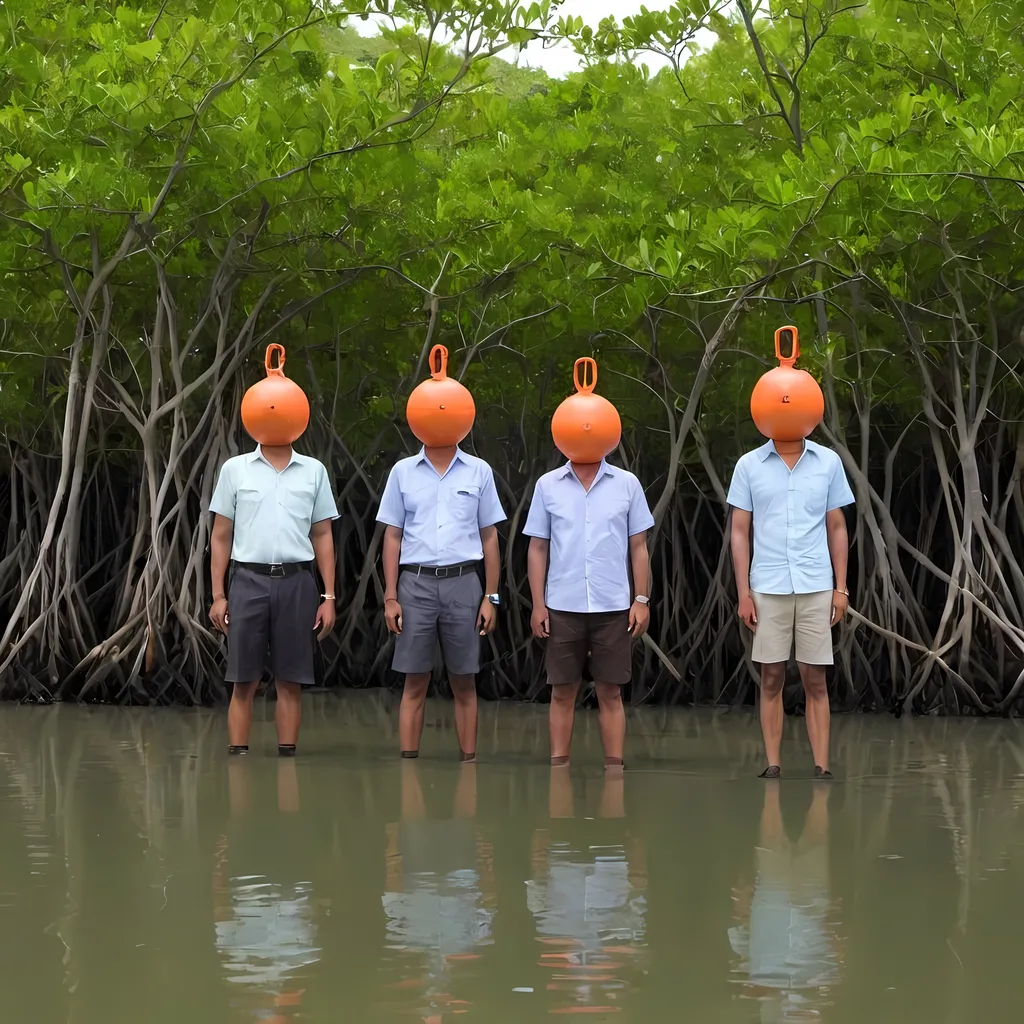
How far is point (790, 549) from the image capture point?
521 cm

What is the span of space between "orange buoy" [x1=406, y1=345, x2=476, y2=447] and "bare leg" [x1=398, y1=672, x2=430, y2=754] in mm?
847

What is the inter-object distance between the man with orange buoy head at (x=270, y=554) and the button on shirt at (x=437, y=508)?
13.1 inches

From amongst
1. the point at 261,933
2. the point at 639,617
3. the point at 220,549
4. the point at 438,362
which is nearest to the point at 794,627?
the point at 639,617

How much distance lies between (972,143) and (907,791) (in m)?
2.61

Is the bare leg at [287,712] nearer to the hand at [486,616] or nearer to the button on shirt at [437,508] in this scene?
the button on shirt at [437,508]

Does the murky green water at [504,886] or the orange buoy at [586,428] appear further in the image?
the orange buoy at [586,428]

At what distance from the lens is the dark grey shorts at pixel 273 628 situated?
573 centimetres

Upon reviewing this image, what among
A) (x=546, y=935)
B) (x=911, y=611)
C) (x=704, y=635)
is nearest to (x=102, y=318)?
(x=704, y=635)

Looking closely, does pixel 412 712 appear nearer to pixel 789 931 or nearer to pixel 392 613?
pixel 392 613

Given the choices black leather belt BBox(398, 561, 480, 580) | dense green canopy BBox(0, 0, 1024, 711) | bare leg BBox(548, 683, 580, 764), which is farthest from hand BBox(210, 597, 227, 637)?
dense green canopy BBox(0, 0, 1024, 711)

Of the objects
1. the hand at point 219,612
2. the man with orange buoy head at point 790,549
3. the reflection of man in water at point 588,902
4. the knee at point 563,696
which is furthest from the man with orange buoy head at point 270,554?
the man with orange buoy head at point 790,549

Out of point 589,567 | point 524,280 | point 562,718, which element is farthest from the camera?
point 524,280

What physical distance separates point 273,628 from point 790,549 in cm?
186

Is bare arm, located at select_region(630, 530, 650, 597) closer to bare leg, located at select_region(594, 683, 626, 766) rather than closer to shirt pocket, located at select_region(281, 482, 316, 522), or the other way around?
→ bare leg, located at select_region(594, 683, 626, 766)
